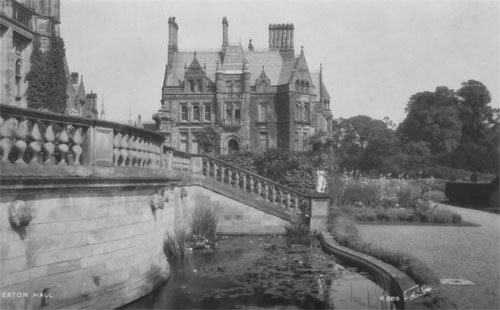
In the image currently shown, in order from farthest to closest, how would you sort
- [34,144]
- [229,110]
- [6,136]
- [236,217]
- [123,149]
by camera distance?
[229,110]
[236,217]
[123,149]
[34,144]
[6,136]

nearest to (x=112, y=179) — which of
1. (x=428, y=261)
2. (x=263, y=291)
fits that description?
(x=263, y=291)

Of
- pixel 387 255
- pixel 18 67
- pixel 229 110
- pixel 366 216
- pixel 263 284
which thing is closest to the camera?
pixel 263 284

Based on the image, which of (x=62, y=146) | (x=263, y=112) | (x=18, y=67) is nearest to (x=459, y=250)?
(x=62, y=146)

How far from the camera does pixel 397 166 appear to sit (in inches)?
2238

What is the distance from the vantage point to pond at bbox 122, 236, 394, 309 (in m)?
8.11

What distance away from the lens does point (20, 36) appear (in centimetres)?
2583

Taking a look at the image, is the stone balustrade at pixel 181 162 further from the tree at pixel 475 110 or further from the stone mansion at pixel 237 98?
the tree at pixel 475 110

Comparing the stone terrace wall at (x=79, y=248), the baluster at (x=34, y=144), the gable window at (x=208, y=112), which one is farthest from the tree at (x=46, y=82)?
the gable window at (x=208, y=112)

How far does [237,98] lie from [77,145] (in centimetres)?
5074

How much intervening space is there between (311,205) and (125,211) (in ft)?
29.7

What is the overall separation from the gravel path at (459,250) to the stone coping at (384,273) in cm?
53

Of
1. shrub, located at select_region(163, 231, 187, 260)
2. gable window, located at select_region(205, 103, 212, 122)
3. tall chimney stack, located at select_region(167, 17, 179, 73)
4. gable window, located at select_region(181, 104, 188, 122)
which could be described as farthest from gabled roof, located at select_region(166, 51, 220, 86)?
shrub, located at select_region(163, 231, 187, 260)

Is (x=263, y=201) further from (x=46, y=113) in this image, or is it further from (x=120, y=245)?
(x=46, y=113)
